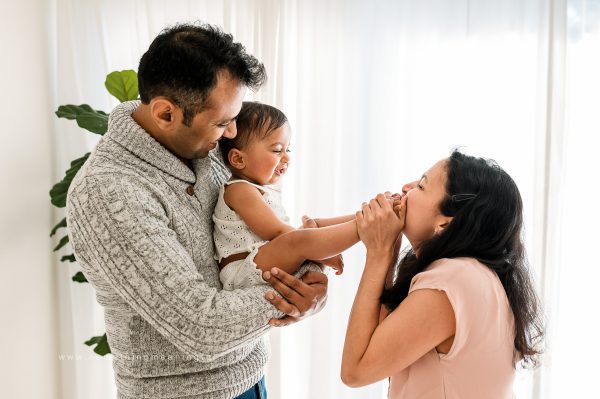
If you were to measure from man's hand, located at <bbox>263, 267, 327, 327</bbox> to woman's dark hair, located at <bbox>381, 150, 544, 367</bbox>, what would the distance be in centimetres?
18

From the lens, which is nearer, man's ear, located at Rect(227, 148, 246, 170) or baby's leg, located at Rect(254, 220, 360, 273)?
baby's leg, located at Rect(254, 220, 360, 273)

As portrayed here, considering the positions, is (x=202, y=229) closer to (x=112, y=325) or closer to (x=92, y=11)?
(x=112, y=325)

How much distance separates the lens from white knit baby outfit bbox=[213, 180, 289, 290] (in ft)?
4.55

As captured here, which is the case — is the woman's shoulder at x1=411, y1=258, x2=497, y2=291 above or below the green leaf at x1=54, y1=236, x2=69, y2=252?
above

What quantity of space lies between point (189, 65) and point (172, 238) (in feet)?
1.29

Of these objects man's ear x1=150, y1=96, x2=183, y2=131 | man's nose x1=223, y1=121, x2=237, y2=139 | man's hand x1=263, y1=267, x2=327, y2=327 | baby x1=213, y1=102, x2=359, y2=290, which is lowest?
man's hand x1=263, y1=267, x2=327, y2=327

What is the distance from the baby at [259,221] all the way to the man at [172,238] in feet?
0.16

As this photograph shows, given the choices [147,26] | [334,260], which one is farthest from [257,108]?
[147,26]

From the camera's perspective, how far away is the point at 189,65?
127 centimetres

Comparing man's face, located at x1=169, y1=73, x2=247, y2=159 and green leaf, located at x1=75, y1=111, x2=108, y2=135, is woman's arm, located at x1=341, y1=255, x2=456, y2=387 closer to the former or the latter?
man's face, located at x1=169, y1=73, x2=247, y2=159

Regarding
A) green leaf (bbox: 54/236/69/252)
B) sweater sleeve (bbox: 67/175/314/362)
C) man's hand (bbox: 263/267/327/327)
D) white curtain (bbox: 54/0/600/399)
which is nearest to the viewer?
sweater sleeve (bbox: 67/175/314/362)

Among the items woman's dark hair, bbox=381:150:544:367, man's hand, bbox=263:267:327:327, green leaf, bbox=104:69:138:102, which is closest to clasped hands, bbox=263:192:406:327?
man's hand, bbox=263:267:327:327

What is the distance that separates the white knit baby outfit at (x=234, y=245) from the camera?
1386 millimetres

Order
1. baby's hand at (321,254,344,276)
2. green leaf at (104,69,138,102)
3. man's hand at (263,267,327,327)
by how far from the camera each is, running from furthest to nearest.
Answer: green leaf at (104,69,138,102) < baby's hand at (321,254,344,276) < man's hand at (263,267,327,327)
